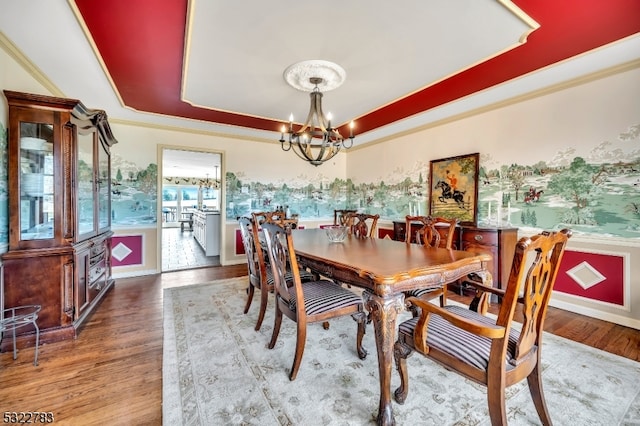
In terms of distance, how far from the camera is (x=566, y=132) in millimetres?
2924

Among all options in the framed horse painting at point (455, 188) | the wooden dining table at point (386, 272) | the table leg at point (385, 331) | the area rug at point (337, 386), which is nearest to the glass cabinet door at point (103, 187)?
the area rug at point (337, 386)

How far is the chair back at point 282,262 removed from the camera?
1.69 metres

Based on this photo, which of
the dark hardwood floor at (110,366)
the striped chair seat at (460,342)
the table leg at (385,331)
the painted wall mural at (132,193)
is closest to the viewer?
the striped chair seat at (460,342)

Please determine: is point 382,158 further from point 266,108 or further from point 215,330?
point 215,330

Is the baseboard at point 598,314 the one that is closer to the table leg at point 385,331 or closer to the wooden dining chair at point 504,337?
the wooden dining chair at point 504,337

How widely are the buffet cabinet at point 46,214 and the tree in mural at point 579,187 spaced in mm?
4838

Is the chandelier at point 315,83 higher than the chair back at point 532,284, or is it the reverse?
the chandelier at point 315,83

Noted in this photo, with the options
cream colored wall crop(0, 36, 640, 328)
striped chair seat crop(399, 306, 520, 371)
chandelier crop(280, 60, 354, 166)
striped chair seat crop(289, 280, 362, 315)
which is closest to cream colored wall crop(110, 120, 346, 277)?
cream colored wall crop(0, 36, 640, 328)

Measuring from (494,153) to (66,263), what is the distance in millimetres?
4783

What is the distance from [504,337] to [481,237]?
2.54 metres

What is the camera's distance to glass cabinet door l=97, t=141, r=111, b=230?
126 inches

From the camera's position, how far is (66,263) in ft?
7.49

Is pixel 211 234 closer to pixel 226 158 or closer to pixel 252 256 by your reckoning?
pixel 226 158

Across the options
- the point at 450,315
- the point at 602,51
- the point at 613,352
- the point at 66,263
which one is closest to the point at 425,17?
the point at 602,51
